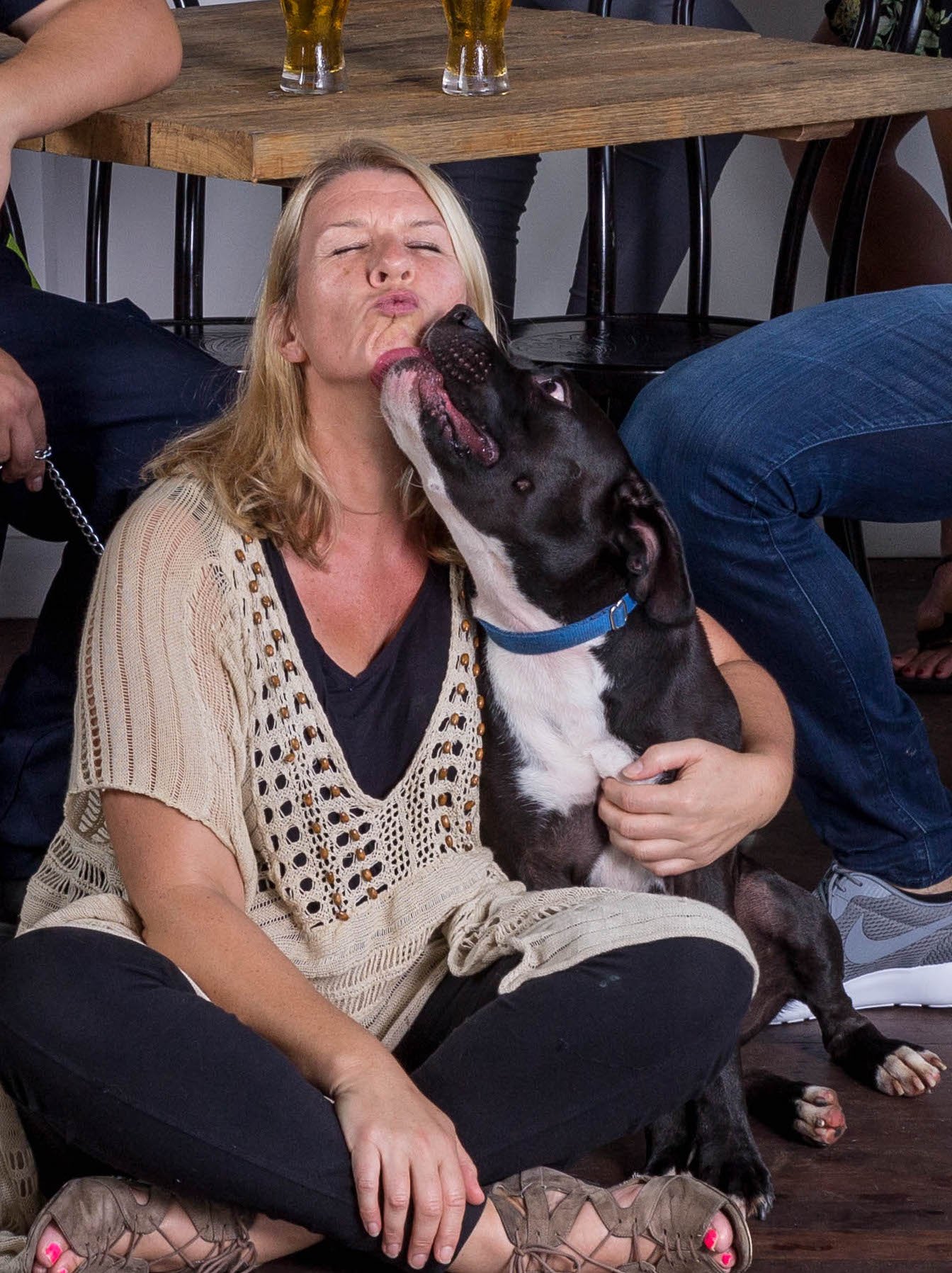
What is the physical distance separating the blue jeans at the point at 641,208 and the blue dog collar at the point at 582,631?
4.61ft

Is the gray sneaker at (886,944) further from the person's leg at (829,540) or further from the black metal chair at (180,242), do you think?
the black metal chair at (180,242)

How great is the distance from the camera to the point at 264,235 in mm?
3479

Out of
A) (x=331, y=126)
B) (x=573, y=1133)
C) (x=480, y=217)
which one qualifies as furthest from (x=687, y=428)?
(x=480, y=217)

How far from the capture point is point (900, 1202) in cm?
159

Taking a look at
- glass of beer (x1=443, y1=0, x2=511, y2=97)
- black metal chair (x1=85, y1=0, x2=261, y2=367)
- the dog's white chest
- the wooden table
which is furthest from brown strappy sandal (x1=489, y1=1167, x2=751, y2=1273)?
black metal chair (x1=85, y1=0, x2=261, y2=367)

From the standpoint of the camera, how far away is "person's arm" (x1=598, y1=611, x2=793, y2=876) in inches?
62.4

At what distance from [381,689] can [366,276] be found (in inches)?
16.5

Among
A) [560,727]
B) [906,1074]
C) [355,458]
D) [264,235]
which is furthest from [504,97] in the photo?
[264,235]

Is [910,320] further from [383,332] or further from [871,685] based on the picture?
[383,332]

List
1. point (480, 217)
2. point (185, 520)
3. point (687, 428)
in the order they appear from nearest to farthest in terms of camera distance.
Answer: point (185, 520) < point (687, 428) < point (480, 217)

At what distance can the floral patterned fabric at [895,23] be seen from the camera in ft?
9.59

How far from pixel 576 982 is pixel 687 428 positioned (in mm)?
669

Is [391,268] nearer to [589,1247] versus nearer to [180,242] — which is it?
[589,1247]

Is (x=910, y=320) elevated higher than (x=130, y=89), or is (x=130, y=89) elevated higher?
(x=130, y=89)
